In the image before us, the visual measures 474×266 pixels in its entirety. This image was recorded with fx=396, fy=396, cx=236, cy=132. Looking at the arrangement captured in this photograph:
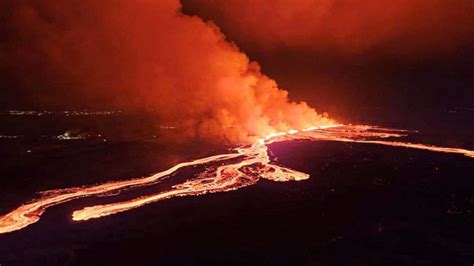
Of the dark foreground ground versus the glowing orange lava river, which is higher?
the glowing orange lava river

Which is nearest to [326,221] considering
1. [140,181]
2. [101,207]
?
[101,207]

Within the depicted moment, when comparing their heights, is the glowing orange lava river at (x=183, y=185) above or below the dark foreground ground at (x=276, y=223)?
above

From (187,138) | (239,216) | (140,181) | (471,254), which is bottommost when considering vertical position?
(471,254)

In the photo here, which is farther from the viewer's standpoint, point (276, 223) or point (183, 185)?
point (183, 185)

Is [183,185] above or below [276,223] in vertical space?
above

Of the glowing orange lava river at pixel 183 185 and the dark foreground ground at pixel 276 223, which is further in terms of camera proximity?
the glowing orange lava river at pixel 183 185

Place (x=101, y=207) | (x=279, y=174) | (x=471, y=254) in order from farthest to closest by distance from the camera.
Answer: (x=279, y=174)
(x=101, y=207)
(x=471, y=254)

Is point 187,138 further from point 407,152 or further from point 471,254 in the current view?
point 471,254

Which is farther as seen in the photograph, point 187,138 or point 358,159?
point 187,138
